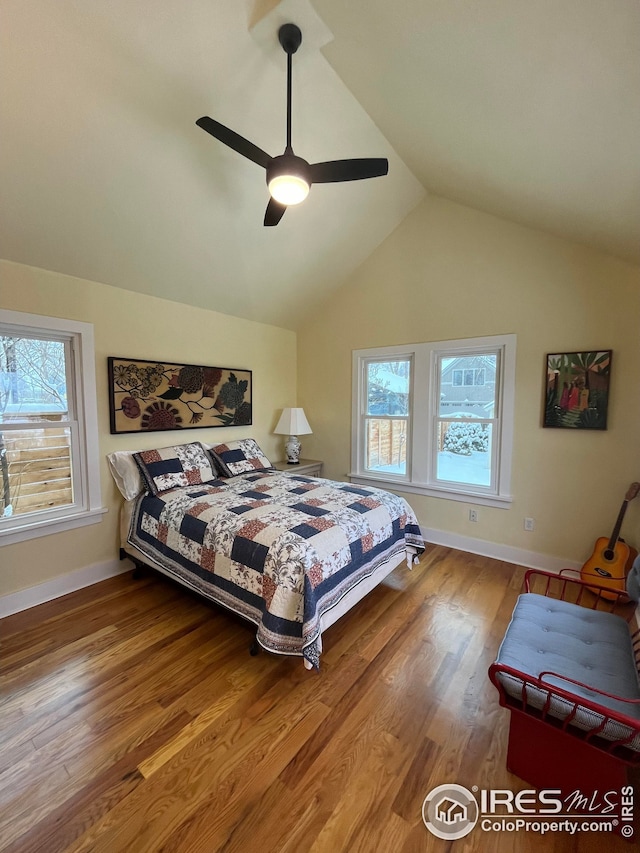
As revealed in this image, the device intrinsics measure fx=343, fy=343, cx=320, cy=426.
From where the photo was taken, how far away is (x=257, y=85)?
1.97m

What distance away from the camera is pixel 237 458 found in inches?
131

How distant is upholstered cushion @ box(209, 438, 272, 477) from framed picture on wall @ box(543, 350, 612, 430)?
2626 millimetres

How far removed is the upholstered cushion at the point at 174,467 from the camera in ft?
8.95

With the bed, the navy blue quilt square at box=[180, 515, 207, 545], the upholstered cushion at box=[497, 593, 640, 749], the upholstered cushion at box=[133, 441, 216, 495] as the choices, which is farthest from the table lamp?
the upholstered cushion at box=[497, 593, 640, 749]

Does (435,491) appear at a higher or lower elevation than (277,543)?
lower

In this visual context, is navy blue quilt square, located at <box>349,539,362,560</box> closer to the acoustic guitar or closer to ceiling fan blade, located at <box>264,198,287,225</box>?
the acoustic guitar

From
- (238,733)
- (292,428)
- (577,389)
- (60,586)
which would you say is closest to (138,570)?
(60,586)

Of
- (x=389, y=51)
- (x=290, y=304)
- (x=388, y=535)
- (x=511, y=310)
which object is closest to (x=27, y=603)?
(x=388, y=535)

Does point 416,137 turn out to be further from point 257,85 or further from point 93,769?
point 93,769

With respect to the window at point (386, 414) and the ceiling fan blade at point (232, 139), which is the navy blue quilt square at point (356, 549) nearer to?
the window at point (386, 414)

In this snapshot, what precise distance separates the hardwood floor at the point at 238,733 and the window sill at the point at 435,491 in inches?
39.4

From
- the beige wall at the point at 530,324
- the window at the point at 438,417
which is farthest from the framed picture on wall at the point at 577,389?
the window at the point at 438,417

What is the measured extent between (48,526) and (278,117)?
3209 millimetres

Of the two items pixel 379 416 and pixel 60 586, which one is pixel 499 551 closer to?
pixel 379 416
